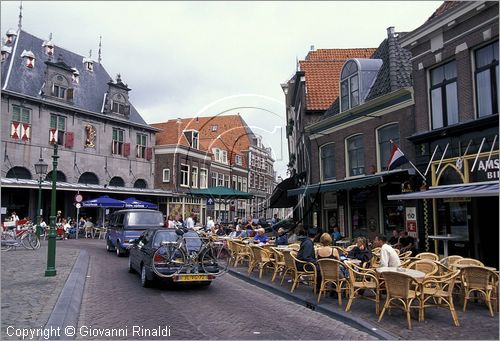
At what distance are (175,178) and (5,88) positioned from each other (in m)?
16.5

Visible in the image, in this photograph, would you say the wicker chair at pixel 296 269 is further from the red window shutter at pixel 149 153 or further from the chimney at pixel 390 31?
the red window shutter at pixel 149 153

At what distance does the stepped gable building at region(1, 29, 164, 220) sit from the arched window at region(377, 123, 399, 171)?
21349 millimetres

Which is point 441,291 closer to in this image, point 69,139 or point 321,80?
point 321,80

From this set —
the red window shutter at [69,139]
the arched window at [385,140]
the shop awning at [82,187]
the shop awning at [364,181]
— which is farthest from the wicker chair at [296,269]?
the red window shutter at [69,139]

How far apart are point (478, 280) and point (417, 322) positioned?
146cm

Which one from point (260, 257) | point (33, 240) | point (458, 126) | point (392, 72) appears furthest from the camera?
point (33, 240)

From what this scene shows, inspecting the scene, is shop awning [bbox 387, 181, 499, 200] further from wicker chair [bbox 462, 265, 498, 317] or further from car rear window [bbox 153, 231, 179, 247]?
car rear window [bbox 153, 231, 179, 247]

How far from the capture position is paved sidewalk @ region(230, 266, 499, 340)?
20.0 ft

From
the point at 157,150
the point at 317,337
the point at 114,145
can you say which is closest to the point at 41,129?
the point at 114,145

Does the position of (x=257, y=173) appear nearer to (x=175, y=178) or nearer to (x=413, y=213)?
(x=175, y=178)

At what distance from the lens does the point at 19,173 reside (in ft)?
94.1

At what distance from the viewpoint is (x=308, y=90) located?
74.0ft

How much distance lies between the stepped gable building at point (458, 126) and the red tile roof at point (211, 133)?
93.0ft

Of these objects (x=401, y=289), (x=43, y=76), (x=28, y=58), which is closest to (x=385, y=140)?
(x=401, y=289)
